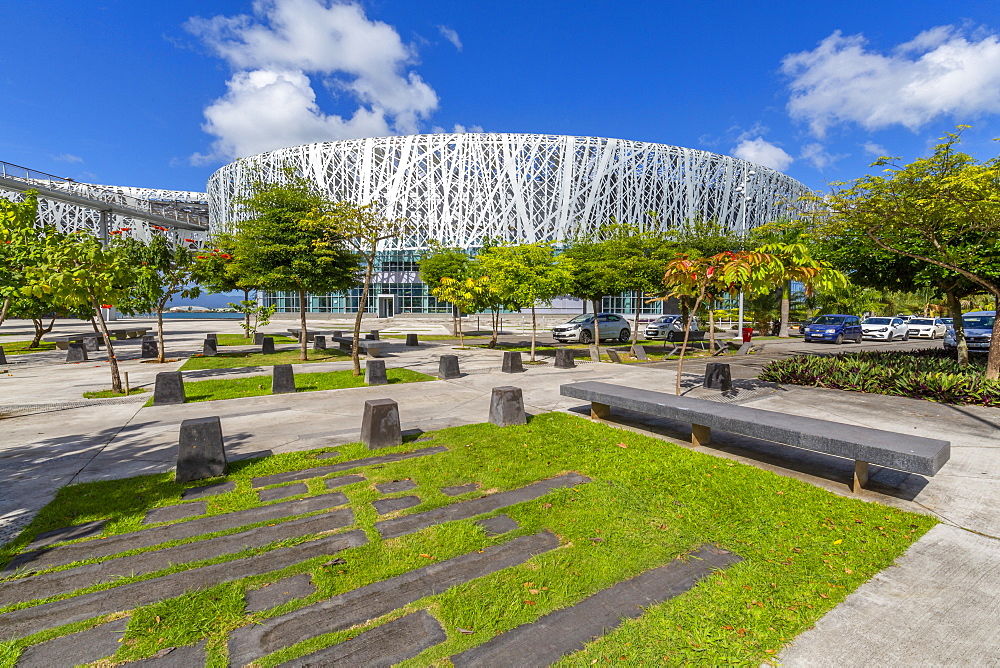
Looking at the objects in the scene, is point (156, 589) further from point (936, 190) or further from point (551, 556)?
point (936, 190)

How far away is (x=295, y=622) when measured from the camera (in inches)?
119

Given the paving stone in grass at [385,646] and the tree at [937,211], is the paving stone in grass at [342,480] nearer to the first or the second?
the paving stone in grass at [385,646]

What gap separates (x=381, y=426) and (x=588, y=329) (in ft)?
66.8

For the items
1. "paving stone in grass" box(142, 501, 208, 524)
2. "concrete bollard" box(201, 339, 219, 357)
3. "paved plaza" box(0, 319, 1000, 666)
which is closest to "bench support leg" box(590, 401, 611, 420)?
"paved plaza" box(0, 319, 1000, 666)

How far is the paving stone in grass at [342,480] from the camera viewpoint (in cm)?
530

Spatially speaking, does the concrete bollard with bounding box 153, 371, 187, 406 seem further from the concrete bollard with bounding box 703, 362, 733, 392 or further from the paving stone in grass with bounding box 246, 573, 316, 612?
the concrete bollard with bounding box 703, 362, 733, 392

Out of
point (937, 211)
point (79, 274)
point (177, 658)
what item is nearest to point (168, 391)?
point (79, 274)

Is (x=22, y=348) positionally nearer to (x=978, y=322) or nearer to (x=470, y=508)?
(x=470, y=508)

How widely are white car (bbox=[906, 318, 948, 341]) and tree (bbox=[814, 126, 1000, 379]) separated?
24623mm

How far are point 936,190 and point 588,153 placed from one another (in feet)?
187

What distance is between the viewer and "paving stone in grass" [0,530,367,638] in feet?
10.0

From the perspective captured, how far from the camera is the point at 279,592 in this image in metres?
3.34

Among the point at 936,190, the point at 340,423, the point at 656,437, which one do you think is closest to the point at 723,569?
the point at 656,437

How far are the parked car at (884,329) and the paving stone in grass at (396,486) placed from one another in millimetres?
33407
